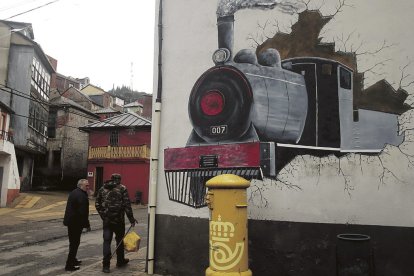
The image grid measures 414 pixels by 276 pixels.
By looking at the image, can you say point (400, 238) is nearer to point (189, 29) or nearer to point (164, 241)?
point (164, 241)

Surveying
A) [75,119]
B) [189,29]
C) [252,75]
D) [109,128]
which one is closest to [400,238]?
[252,75]

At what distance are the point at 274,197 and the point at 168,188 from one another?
2.03 m

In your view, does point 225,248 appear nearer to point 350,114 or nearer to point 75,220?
point 350,114

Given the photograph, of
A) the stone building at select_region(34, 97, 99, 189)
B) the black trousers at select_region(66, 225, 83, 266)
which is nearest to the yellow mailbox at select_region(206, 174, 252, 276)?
the black trousers at select_region(66, 225, 83, 266)

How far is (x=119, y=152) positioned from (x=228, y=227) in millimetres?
27963

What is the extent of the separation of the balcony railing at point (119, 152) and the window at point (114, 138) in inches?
18.9

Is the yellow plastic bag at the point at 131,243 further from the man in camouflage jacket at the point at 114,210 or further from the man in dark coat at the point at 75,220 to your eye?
the man in dark coat at the point at 75,220

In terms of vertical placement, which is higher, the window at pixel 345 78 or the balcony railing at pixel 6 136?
the balcony railing at pixel 6 136

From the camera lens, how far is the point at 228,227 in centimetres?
512

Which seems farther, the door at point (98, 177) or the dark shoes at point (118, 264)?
the door at point (98, 177)

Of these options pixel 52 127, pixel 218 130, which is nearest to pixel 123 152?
pixel 52 127

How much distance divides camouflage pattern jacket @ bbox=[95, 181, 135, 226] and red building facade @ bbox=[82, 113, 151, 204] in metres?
22.2

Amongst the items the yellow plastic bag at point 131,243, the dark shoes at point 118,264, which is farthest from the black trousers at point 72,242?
the yellow plastic bag at point 131,243

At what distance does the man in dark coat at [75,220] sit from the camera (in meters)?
7.55
